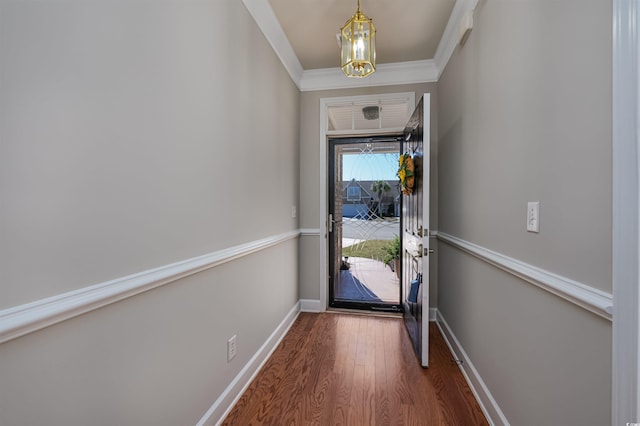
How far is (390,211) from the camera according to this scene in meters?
3.20

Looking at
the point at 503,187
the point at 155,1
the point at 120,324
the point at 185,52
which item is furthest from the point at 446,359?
the point at 155,1

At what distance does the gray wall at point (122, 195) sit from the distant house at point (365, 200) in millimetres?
1729

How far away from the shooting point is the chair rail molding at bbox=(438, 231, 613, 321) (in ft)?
2.68

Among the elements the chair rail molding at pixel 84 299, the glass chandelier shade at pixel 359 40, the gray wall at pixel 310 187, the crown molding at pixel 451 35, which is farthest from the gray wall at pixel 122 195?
the crown molding at pixel 451 35

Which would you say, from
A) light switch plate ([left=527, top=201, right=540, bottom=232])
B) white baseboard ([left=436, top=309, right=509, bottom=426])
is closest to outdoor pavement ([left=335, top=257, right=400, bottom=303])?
white baseboard ([left=436, top=309, right=509, bottom=426])

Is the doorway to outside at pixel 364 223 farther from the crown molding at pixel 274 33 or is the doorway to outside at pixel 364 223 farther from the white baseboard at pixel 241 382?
the white baseboard at pixel 241 382

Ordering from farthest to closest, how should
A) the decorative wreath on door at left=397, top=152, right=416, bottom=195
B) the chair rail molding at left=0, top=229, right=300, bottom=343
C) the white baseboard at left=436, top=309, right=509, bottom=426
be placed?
the decorative wreath on door at left=397, top=152, right=416, bottom=195, the white baseboard at left=436, top=309, right=509, bottom=426, the chair rail molding at left=0, top=229, right=300, bottom=343

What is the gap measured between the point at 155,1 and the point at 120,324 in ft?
3.99

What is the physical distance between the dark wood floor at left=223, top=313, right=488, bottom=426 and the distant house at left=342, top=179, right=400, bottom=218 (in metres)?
1.31

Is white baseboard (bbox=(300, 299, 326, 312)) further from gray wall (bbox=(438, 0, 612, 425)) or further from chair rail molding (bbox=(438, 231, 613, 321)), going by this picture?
chair rail molding (bbox=(438, 231, 613, 321))

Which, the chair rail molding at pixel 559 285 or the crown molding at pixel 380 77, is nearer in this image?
the chair rail molding at pixel 559 285

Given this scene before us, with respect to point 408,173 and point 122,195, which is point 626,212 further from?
point 408,173

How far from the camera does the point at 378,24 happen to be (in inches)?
91.1

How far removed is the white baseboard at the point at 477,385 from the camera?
148 centimetres
